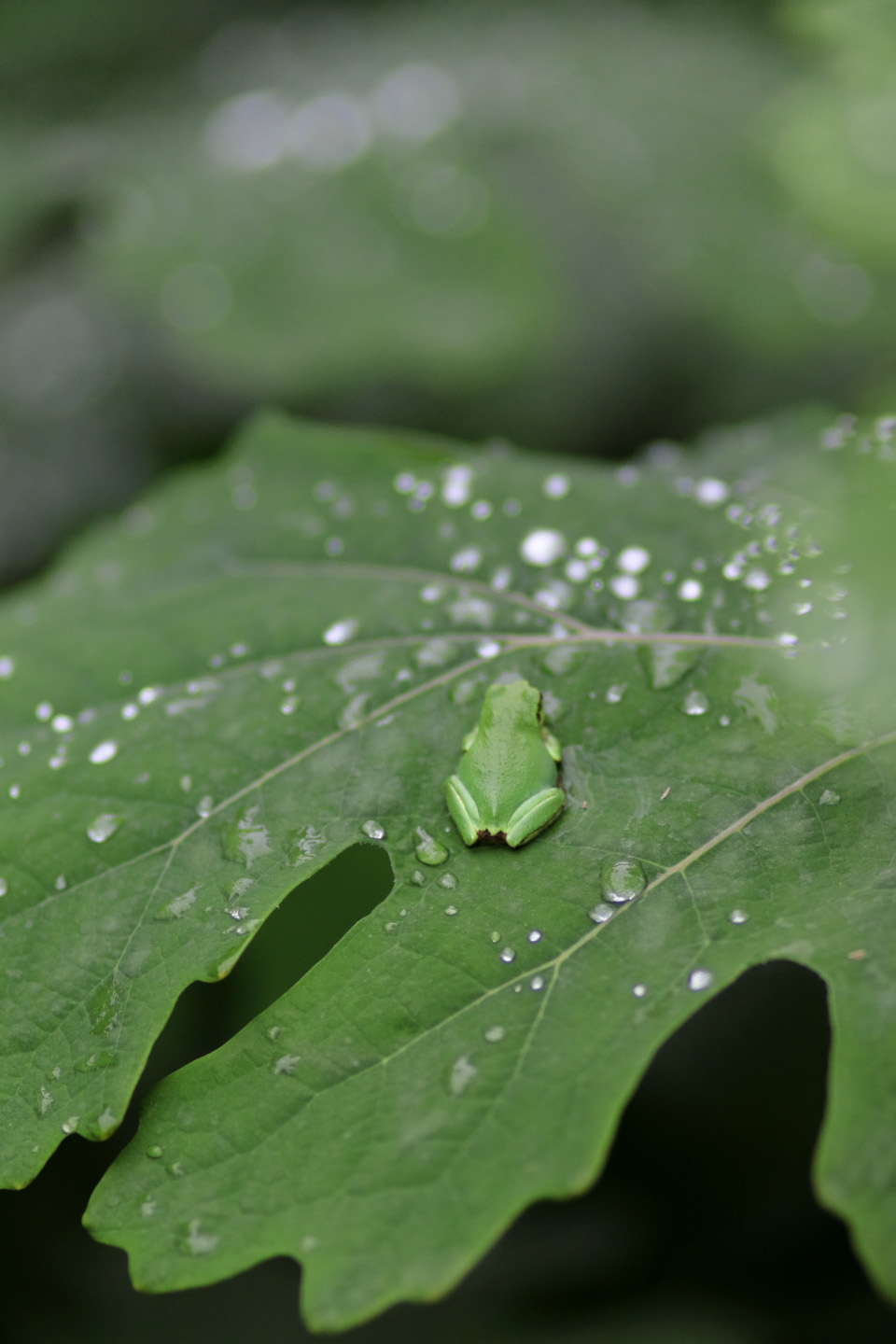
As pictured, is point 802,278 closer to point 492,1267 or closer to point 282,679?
point 282,679

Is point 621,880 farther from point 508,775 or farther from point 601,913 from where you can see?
point 508,775

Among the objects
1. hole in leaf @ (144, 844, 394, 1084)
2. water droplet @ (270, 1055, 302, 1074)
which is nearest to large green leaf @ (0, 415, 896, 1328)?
water droplet @ (270, 1055, 302, 1074)

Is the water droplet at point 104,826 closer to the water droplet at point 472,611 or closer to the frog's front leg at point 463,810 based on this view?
the frog's front leg at point 463,810

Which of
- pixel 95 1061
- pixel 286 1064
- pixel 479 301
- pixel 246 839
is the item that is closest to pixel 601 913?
pixel 286 1064

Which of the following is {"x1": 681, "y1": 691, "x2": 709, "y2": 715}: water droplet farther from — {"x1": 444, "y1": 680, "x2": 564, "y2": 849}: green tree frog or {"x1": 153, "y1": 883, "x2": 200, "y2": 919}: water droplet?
{"x1": 153, "y1": 883, "x2": 200, "y2": 919}: water droplet

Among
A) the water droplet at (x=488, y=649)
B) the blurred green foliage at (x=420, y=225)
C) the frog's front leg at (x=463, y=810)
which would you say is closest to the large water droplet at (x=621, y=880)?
the frog's front leg at (x=463, y=810)

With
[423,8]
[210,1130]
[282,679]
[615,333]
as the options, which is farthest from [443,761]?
[423,8]
